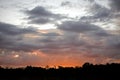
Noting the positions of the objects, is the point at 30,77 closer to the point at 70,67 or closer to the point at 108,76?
the point at 70,67

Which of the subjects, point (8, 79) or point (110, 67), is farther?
point (8, 79)

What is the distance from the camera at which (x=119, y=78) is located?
29547mm

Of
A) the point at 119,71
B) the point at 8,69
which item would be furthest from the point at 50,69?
the point at 119,71

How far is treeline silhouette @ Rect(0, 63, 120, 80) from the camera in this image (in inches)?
1183

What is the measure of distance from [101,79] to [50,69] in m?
6.03

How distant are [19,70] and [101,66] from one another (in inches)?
372

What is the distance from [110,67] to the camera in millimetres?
30328

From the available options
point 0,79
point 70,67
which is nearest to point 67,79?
point 70,67

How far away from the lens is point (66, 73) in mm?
31500

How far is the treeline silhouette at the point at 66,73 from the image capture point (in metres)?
30.0

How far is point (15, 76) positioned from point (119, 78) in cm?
1184

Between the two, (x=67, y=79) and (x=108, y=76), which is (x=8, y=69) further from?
(x=108, y=76)

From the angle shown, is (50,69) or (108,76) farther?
(50,69)

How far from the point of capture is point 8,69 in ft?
108
